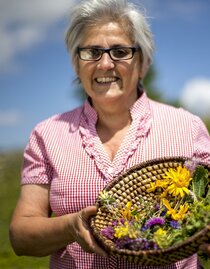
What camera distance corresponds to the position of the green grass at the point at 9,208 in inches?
209

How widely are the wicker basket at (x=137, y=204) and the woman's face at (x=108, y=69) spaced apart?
1.55 ft

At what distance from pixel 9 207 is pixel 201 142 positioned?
5.91m

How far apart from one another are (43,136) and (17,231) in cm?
48

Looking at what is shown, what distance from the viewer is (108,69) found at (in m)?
2.67

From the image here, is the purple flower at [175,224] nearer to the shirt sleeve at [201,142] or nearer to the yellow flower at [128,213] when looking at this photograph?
the yellow flower at [128,213]

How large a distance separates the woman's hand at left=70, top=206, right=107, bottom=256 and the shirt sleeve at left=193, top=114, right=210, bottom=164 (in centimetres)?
68

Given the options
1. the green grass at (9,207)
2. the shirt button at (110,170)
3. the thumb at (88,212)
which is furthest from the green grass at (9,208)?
the thumb at (88,212)

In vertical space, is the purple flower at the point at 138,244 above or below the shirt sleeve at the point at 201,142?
below

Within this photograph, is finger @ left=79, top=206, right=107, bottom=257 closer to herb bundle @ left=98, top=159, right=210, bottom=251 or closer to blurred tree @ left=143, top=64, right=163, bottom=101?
A: herb bundle @ left=98, top=159, right=210, bottom=251

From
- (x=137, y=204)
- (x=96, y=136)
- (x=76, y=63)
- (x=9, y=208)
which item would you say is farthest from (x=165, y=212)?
(x=9, y=208)

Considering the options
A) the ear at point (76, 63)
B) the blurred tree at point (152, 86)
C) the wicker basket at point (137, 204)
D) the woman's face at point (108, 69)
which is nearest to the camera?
the wicker basket at point (137, 204)

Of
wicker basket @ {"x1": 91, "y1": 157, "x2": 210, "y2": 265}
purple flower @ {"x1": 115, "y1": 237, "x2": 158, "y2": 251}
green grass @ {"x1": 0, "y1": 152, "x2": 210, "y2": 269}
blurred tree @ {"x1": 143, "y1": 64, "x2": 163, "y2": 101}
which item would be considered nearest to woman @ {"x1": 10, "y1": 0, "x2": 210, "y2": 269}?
wicker basket @ {"x1": 91, "y1": 157, "x2": 210, "y2": 265}

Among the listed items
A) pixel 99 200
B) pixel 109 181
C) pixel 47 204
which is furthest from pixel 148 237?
pixel 47 204

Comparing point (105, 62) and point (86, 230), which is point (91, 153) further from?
point (86, 230)
